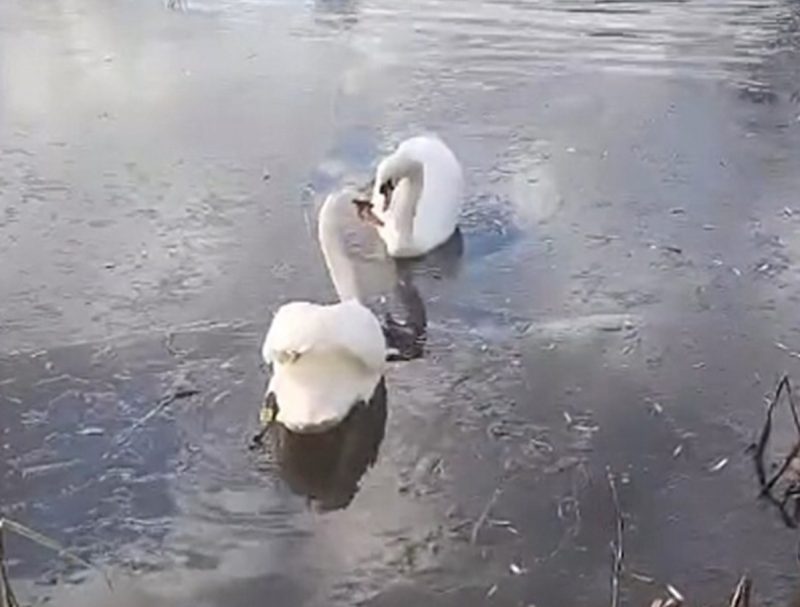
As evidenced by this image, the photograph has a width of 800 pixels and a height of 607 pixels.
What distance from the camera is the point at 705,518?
394cm

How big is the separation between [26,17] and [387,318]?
3.61 metres

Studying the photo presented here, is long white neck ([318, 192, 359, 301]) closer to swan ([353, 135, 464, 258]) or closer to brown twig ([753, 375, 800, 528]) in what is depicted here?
swan ([353, 135, 464, 258])

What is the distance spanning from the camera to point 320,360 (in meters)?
4.27

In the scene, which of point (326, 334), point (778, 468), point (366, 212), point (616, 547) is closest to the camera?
point (616, 547)

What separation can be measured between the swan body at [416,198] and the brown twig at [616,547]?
56.2 inches

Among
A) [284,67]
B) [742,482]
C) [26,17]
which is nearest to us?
[742,482]

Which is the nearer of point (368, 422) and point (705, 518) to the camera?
point (705, 518)

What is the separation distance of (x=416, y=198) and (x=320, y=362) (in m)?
1.21

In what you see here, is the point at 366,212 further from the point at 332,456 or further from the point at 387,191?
the point at 332,456

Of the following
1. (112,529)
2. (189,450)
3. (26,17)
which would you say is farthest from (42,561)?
(26,17)

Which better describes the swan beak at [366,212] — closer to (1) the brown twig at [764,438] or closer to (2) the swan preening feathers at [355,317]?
(2) the swan preening feathers at [355,317]

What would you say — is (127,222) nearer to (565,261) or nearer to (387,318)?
(387,318)

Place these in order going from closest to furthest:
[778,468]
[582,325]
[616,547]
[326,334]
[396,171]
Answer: [616,547] < [778,468] < [326,334] < [582,325] < [396,171]

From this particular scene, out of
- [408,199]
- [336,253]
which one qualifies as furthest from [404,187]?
[336,253]
